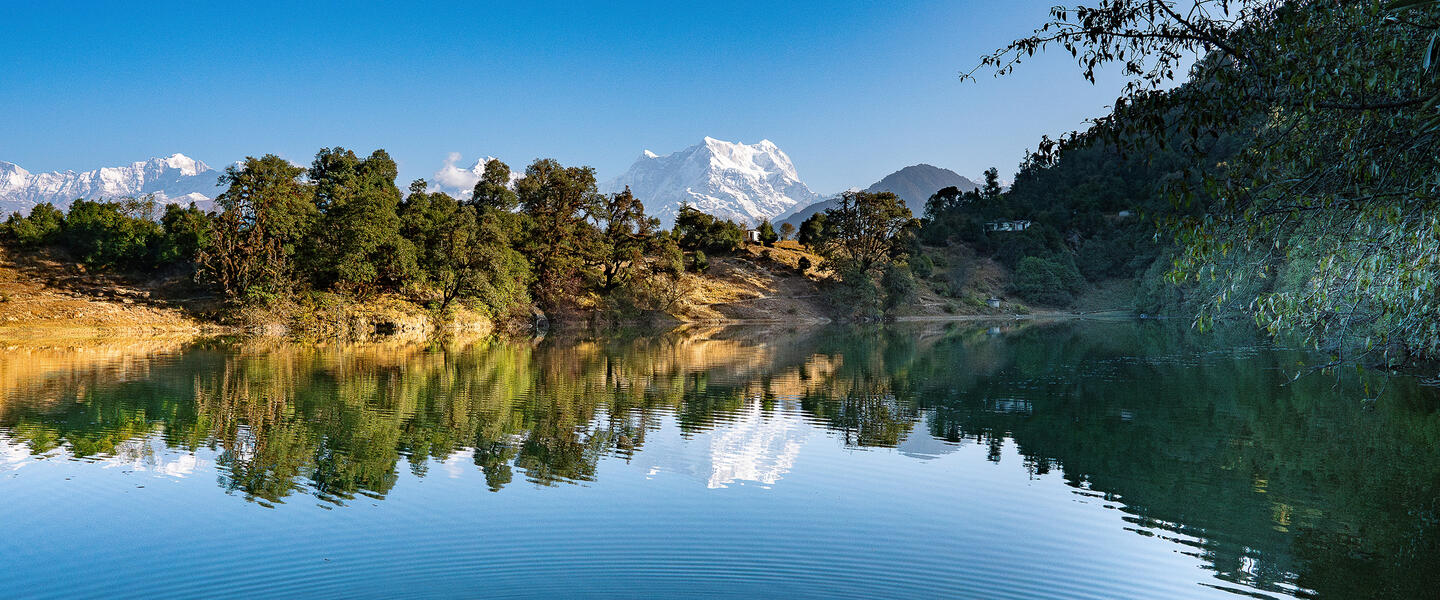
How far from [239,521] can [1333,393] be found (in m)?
23.3

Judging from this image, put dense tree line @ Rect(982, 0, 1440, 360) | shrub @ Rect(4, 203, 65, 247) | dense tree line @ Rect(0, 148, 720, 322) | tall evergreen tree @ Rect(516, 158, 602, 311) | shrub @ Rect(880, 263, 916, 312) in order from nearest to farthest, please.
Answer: dense tree line @ Rect(982, 0, 1440, 360), dense tree line @ Rect(0, 148, 720, 322), shrub @ Rect(4, 203, 65, 247), tall evergreen tree @ Rect(516, 158, 602, 311), shrub @ Rect(880, 263, 916, 312)

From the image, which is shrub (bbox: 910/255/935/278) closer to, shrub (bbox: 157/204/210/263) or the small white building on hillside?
the small white building on hillside

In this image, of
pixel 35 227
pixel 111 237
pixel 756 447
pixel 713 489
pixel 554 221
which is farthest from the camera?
pixel 554 221

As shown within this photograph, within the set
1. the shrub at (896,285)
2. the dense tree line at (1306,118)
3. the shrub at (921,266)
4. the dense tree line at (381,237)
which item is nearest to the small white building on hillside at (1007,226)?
the shrub at (921,266)

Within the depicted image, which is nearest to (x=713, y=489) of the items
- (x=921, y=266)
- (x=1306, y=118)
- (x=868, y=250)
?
(x=1306, y=118)

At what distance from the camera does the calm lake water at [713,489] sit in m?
7.98

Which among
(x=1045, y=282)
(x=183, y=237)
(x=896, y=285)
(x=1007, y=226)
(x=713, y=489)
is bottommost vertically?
(x=713, y=489)

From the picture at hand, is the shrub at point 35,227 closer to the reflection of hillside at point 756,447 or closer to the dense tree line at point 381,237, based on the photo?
the dense tree line at point 381,237

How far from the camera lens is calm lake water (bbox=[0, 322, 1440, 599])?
26.2 feet

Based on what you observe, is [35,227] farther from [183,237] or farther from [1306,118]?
[1306,118]

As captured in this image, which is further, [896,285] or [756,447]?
[896,285]

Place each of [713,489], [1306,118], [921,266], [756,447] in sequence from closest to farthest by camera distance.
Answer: [1306,118] → [713,489] → [756,447] → [921,266]

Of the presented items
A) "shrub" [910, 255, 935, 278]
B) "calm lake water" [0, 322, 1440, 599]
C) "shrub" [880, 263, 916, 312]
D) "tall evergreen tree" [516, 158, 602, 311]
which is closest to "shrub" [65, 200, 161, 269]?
"tall evergreen tree" [516, 158, 602, 311]

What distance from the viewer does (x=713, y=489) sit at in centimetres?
1147
